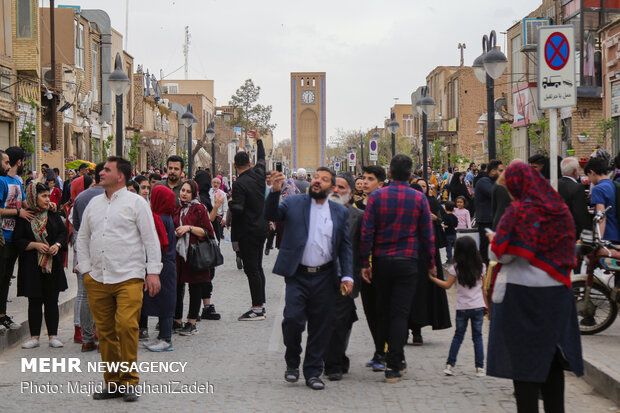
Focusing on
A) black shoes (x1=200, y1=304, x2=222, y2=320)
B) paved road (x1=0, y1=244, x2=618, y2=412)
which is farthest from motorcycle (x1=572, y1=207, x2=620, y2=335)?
black shoes (x1=200, y1=304, x2=222, y2=320)

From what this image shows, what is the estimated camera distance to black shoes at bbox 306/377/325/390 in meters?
7.26

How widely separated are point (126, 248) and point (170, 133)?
65.1m

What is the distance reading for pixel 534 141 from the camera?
117 feet

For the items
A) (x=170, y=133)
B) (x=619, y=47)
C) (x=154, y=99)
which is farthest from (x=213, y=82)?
(x=619, y=47)

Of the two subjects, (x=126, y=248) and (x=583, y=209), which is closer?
(x=126, y=248)

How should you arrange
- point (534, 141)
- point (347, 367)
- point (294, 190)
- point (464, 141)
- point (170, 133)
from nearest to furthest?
point (347, 367) → point (294, 190) → point (534, 141) → point (464, 141) → point (170, 133)

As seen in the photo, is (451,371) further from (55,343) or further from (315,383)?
(55,343)

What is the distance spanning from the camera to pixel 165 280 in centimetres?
910

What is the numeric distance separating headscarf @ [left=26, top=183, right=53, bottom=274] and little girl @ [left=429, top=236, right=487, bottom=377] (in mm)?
4367

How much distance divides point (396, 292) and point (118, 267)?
2.49m

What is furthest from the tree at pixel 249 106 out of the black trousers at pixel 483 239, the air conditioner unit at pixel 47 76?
the black trousers at pixel 483 239

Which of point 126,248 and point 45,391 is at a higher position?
point 126,248

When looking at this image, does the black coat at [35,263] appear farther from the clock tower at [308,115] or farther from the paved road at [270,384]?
the clock tower at [308,115]

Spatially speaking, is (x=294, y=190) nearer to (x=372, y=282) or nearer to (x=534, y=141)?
(x=372, y=282)
